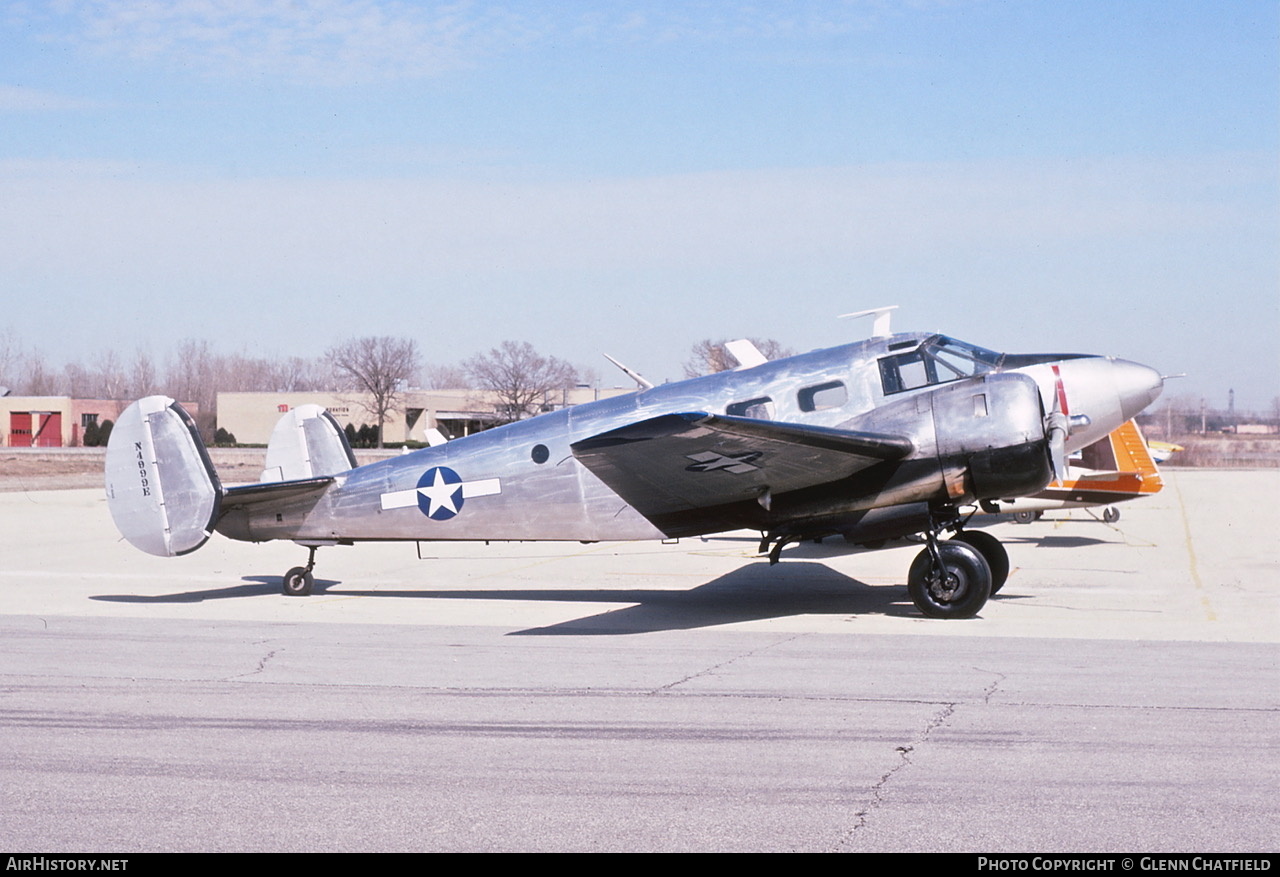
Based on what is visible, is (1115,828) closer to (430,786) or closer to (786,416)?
(430,786)

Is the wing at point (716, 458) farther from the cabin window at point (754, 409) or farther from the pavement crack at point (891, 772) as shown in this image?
the pavement crack at point (891, 772)

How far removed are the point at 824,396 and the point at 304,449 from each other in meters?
7.39

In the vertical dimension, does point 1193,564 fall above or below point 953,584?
below

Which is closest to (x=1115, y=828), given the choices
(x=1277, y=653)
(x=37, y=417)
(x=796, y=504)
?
(x=1277, y=653)

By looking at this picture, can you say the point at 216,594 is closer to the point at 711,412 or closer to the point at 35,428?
the point at 711,412

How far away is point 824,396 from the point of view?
14.0 meters

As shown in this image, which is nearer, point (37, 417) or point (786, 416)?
point (786, 416)

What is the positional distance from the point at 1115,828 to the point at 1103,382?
30.4 ft

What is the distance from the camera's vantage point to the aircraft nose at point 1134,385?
13.9 metres

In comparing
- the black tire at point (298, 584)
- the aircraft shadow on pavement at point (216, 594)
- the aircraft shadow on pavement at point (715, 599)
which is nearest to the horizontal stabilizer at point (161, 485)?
the aircraft shadow on pavement at point (216, 594)

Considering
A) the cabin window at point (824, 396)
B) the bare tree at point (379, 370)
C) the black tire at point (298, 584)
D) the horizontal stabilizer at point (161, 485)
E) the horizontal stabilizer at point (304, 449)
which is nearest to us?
the cabin window at point (824, 396)

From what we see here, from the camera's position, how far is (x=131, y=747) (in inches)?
287

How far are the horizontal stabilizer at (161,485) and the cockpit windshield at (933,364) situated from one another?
877 centimetres

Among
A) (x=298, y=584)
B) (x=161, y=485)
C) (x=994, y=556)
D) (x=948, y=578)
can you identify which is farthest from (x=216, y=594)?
(x=994, y=556)
